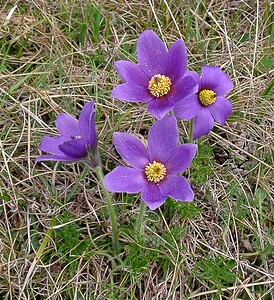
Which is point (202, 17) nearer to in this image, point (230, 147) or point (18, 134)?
point (230, 147)

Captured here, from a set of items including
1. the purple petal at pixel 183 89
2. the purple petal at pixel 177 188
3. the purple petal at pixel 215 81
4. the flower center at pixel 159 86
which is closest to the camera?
the purple petal at pixel 177 188

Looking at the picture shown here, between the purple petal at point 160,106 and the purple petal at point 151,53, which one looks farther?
the purple petal at point 151,53

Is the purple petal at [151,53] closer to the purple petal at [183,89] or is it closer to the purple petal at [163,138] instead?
the purple petal at [183,89]

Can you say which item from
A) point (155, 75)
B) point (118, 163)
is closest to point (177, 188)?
point (155, 75)

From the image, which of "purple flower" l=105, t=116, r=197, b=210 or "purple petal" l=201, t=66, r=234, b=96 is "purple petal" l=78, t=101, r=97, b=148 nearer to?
"purple flower" l=105, t=116, r=197, b=210

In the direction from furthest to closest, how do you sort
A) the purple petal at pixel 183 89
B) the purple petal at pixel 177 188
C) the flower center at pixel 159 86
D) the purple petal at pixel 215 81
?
the purple petal at pixel 215 81 < the flower center at pixel 159 86 < the purple petal at pixel 183 89 < the purple petal at pixel 177 188

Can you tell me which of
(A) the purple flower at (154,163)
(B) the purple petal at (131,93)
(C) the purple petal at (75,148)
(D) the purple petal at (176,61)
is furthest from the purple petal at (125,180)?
(D) the purple petal at (176,61)

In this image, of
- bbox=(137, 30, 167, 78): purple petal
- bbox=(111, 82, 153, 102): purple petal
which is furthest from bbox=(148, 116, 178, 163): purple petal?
bbox=(137, 30, 167, 78): purple petal

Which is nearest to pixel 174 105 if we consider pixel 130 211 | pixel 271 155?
pixel 130 211
